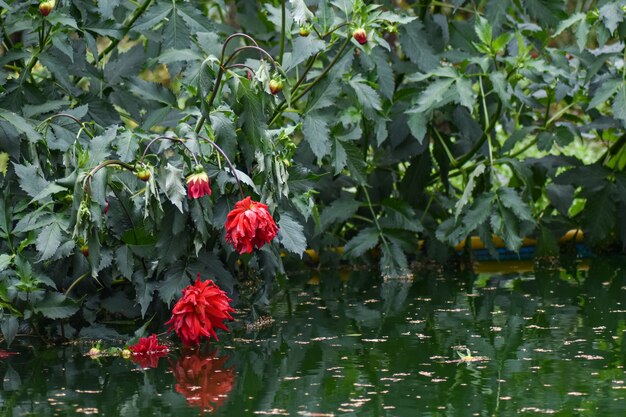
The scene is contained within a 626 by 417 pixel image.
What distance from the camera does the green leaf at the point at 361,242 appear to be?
5.04 metres

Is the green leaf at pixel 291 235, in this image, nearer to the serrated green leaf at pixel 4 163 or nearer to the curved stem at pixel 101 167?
the curved stem at pixel 101 167

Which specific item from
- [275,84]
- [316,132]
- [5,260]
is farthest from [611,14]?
[5,260]

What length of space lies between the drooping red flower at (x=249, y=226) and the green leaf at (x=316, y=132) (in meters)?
0.97

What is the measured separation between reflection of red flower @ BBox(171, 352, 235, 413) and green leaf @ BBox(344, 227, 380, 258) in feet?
5.81

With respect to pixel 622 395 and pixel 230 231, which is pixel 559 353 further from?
pixel 230 231

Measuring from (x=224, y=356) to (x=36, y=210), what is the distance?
0.73 meters

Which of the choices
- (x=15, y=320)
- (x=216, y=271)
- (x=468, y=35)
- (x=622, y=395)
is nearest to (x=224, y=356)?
(x=216, y=271)

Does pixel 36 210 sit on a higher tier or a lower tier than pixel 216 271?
higher

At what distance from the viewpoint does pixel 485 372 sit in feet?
9.81

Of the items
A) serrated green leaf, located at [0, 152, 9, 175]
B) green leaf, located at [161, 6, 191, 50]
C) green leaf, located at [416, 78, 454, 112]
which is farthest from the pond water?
green leaf, located at [161, 6, 191, 50]

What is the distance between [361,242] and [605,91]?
1283mm

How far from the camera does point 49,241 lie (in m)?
3.30

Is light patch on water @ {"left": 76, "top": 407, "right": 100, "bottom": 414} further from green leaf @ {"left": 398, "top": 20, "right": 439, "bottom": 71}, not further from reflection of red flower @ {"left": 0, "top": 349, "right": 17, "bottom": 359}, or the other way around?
green leaf @ {"left": 398, "top": 20, "right": 439, "bottom": 71}

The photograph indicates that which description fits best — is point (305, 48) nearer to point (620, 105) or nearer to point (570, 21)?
point (570, 21)
